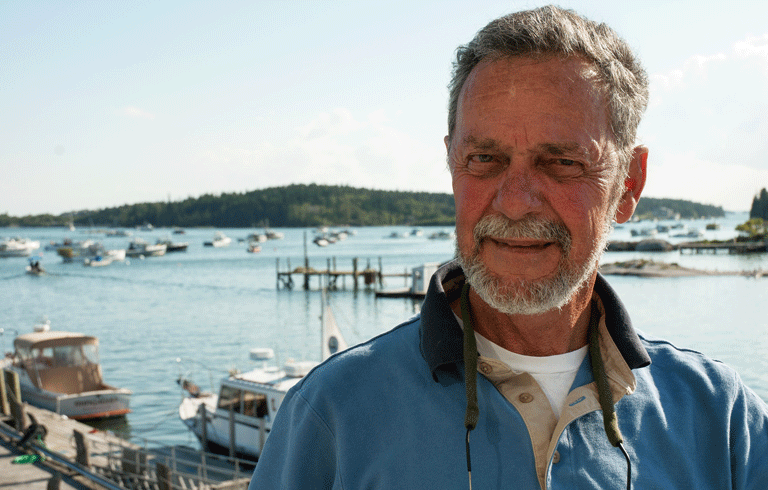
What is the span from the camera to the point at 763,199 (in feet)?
384

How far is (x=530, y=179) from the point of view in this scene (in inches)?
66.2

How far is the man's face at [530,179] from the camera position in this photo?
1682 millimetres

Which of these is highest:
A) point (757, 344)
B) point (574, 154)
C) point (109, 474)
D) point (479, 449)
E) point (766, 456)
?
point (574, 154)

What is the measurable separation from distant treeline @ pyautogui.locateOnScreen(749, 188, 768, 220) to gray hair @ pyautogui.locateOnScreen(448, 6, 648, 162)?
13300 centimetres

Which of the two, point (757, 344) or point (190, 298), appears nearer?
point (757, 344)

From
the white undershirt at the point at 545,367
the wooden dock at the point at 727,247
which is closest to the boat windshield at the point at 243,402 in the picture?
the white undershirt at the point at 545,367

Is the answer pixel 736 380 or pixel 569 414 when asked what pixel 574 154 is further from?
pixel 736 380

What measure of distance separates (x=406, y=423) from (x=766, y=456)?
3.28 feet

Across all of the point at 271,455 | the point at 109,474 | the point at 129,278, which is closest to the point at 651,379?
the point at 271,455

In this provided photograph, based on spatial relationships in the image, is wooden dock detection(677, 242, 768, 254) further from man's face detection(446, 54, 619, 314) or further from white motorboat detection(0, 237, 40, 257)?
white motorboat detection(0, 237, 40, 257)

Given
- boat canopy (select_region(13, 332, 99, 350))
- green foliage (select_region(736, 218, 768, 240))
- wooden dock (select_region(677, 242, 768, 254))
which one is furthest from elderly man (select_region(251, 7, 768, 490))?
green foliage (select_region(736, 218, 768, 240))

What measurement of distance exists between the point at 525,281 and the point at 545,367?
0.85 feet

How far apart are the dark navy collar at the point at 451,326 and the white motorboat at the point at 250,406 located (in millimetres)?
14137

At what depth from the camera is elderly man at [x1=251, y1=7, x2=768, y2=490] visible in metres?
1.57
